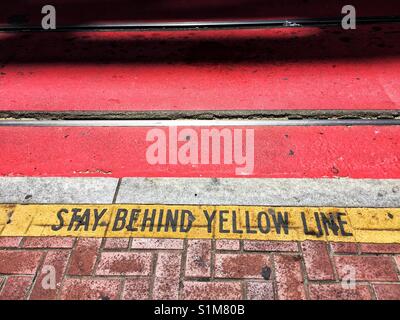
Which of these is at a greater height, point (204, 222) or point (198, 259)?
point (204, 222)

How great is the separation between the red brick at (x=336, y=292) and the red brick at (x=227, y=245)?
20.9 inches

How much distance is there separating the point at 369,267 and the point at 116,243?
167cm

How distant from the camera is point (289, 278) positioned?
2.44 meters

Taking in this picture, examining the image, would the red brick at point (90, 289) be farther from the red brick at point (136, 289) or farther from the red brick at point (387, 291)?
the red brick at point (387, 291)

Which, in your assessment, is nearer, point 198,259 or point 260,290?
point 260,290

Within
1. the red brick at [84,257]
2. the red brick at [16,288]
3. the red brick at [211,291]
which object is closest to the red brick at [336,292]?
the red brick at [211,291]

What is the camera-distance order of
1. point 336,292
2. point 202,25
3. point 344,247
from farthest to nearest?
point 202,25 → point 344,247 → point 336,292

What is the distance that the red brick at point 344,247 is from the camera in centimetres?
256

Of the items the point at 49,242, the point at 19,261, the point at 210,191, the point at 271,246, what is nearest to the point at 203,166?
the point at 210,191

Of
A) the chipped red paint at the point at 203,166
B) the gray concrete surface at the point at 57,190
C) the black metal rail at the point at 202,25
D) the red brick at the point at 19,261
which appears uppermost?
the black metal rail at the point at 202,25

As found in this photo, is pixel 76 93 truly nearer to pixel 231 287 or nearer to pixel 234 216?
pixel 234 216

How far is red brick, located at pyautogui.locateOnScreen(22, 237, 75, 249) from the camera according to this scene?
2.66m

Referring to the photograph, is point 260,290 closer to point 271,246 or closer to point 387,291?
point 271,246

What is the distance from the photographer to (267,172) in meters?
3.18
